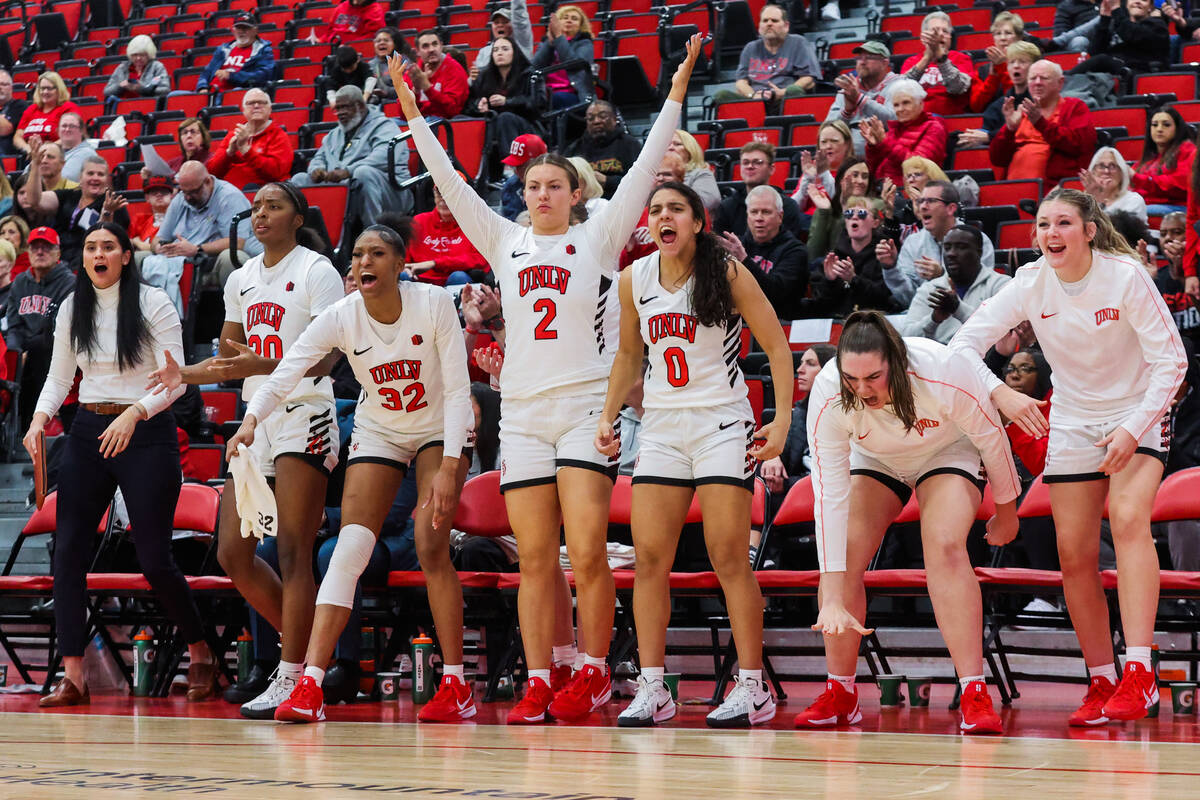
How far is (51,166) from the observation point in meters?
11.3

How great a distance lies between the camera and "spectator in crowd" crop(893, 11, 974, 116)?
9555 millimetres

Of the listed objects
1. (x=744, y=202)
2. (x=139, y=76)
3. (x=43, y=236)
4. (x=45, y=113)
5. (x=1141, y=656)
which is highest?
(x=139, y=76)

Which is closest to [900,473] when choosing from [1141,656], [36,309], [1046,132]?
[1141,656]

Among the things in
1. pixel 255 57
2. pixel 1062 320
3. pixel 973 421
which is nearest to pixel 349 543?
pixel 973 421

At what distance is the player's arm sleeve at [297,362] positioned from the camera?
499 cm

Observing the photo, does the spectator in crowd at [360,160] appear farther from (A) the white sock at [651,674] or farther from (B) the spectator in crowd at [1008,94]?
(A) the white sock at [651,674]

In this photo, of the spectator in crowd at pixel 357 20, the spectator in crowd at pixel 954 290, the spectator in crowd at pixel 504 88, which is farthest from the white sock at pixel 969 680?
the spectator in crowd at pixel 357 20

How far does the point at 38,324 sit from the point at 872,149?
5.32m

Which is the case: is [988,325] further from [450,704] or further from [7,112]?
[7,112]

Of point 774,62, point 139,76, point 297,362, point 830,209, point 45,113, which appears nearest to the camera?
point 297,362

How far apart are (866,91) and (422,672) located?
5.78 m

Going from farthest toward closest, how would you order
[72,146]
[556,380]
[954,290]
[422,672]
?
1. [72,146]
2. [954,290]
3. [422,672]
4. [556,380]

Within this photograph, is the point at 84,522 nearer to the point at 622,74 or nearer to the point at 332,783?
the point at 332,783

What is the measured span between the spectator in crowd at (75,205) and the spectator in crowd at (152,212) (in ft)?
0.35
